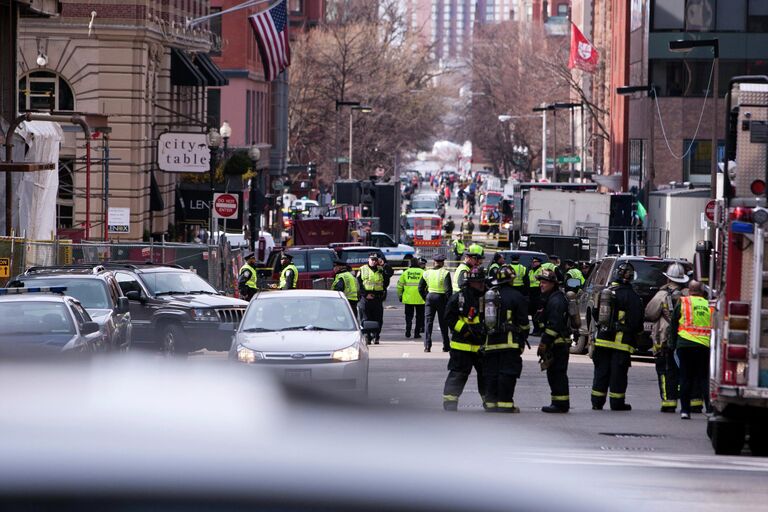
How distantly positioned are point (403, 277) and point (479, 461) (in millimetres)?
25372

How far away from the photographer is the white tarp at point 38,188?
3256cm

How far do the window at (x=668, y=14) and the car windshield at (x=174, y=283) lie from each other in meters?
37.7

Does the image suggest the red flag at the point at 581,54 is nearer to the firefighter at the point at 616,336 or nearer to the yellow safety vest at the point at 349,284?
the yellow safety vest at the point at 349,284

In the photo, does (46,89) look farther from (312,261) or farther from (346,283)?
(346,283)

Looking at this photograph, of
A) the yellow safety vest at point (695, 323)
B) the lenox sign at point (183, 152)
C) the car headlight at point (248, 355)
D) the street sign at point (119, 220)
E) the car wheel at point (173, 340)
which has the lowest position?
the car wheel at point (173, 340)

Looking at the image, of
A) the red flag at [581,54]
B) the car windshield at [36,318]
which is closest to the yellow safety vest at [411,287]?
the car windshield at [36,318]

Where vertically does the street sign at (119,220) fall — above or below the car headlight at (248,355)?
above

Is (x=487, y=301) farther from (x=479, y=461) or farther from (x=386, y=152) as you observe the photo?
(x=386, y=152)

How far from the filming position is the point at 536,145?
4102 inches

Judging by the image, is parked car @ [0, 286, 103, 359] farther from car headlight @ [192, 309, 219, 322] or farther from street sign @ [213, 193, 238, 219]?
street sign @ [213, 193, 238, 219]

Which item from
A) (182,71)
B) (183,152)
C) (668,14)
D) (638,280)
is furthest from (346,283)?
(668,14)

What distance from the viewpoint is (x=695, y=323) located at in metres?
16.1

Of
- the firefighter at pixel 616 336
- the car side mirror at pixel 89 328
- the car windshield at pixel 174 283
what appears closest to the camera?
the car side mirror at pixel 89 328

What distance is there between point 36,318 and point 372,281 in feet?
39.5
